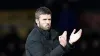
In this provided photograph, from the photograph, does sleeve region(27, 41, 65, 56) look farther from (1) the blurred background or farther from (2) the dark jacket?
(1) the blurred background

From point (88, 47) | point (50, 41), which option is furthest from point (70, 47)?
point (88, 47)

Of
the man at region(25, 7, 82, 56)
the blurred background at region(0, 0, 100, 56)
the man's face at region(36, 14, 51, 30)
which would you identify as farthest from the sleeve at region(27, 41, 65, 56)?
the blurred background at region(0, 0, 100, 56)

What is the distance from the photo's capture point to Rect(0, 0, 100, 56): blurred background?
907cm

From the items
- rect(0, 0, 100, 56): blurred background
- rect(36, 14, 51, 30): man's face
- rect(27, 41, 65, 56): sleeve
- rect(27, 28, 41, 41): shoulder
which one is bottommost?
rect(0, 0, 100, 56): blurred background

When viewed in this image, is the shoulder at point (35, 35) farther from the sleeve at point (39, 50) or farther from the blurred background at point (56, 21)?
the blurred background at point (56, 21)

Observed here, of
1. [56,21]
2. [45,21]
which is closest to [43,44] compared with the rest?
[45,21]

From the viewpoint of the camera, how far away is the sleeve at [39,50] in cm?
440

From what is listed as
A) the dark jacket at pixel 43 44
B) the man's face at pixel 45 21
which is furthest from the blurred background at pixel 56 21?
the man's face at pixel 45 21

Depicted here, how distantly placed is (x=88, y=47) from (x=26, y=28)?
146 centimetres

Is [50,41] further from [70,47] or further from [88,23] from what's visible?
[88,23]

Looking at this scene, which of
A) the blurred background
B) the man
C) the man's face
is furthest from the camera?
the blurred background

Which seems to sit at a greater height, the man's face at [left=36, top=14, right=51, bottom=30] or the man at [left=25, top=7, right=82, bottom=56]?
the man's face at [left=36, top=14, right=51, bottom=30]

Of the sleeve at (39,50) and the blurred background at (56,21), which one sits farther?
the blurred background at (56,21)

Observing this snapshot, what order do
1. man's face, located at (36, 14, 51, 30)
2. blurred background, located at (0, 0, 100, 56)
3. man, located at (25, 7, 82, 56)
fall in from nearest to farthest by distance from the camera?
man, located at (25, 7, 82, 56)
man's face, located at (36, 14, 51, 30)
blurred background, located at (0, 0, 100, 56)
